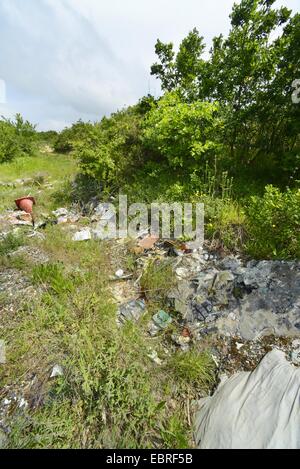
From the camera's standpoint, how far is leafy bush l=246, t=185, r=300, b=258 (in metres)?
2.52

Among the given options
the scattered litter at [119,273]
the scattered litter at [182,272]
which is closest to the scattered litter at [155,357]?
the scattered litter at [182,272]

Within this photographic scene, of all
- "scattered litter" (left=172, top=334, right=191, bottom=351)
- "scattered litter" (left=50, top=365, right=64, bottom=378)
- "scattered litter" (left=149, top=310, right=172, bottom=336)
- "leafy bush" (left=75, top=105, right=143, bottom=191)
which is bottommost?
"scattered litter" (left=50, top=365, right=64, bottom=378)

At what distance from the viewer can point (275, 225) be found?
2.67 meters

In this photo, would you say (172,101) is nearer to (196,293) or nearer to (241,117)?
(241,117)

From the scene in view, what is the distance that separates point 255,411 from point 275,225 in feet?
6.10

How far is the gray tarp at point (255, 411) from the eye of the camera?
4.69 feet

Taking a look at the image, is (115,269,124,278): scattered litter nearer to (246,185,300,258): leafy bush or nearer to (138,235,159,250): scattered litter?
(138,235,159,250): scattered litter

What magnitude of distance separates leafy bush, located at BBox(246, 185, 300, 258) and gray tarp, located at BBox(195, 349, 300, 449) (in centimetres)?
127
